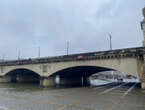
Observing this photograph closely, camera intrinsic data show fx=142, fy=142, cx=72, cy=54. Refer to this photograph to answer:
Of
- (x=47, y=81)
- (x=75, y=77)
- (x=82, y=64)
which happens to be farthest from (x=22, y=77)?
(x=82, y=64)

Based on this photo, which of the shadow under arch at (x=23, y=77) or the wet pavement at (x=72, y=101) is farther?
the shadow under arch at (x=23, y=77)

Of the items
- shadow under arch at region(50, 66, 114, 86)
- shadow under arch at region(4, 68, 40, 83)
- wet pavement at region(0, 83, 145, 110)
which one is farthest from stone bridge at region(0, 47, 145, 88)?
wet pavement at region(0, 83, 145, 110)

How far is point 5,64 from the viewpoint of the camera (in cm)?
4978

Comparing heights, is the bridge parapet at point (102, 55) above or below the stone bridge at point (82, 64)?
above

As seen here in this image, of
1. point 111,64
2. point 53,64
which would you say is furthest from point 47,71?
point 111,64

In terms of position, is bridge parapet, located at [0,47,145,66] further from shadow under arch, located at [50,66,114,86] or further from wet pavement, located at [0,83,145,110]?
shadow under arch, located at [50,66,114,86]

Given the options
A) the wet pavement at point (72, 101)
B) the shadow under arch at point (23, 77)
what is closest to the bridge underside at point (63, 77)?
the shadow under arch at point (23, 77)

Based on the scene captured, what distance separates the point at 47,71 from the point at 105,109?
92.9 ft

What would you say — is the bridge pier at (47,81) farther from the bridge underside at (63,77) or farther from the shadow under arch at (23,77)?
the shadow under arch at (23,77)

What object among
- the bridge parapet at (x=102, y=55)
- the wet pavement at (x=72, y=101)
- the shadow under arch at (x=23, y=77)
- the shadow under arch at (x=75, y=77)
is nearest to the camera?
the wet pavement at (x=72, y=101)

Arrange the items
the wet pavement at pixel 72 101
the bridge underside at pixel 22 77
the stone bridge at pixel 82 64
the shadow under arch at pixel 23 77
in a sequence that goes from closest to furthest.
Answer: the wet pavement at pixel 72 101, the stone bridge at pixel 82 64, the bridge underside at pixel 22 77, the shadow under arch at pixel 23 77

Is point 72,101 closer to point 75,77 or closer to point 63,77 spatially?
point 63,77

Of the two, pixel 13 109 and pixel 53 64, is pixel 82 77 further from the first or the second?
pixel 13 109

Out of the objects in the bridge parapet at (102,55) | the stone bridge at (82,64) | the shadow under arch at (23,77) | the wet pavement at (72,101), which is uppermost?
the bridge parapet at (102,55)
